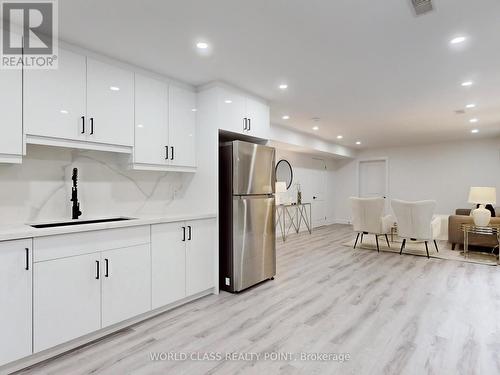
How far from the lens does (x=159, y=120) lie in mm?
3039

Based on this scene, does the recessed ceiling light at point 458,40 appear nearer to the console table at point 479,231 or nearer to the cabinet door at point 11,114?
the cabinet door at point 11,114

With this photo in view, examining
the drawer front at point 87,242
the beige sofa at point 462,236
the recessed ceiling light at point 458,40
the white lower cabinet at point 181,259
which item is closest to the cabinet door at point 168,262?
the white lower cabinet at point 181,259

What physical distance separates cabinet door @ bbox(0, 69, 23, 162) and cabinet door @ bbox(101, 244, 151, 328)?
101cm

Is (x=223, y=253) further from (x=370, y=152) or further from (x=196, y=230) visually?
(x=370, y=152)

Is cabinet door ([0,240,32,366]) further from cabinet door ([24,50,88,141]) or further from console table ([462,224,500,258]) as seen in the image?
console table ([462,224,500,258])

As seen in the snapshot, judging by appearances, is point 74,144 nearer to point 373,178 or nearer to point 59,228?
point 59,228

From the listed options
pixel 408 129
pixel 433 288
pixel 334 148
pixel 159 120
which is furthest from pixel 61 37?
pixel 334 148

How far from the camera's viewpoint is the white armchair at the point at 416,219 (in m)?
4.79

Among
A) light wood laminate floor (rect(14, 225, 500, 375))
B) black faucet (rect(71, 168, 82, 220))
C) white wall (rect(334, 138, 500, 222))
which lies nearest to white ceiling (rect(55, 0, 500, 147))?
black faucet (rect(71, 168, 82, 220))

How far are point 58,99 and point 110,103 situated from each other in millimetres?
425

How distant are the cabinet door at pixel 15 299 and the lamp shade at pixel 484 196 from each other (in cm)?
668

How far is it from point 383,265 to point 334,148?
415 cm

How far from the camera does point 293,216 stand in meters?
7.44

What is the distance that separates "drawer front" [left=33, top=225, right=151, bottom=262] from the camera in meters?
2.01
